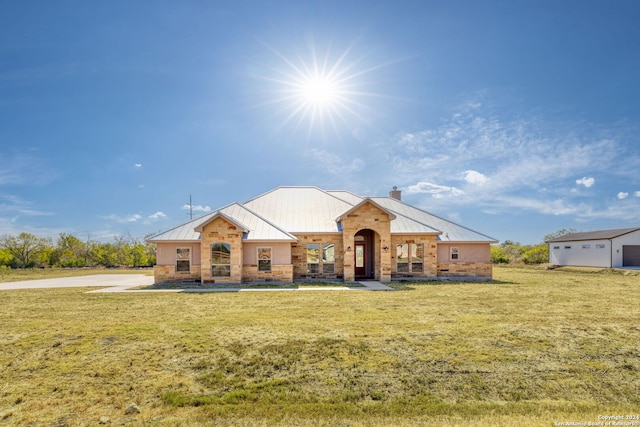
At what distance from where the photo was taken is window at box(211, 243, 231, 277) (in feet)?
62.8

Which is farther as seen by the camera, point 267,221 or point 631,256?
point 631,256

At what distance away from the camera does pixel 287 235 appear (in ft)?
64.1

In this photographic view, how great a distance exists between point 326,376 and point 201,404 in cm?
205

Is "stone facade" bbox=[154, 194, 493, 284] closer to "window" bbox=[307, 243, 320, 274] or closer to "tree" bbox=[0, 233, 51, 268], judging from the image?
"window" bbox=[307, 243, 320, 274]

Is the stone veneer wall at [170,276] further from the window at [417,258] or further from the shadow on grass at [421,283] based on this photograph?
the window at [417,258]

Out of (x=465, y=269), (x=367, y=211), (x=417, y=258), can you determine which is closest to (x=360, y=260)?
(x=417, y=258)

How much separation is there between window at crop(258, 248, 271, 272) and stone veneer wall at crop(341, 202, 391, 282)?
450 cm

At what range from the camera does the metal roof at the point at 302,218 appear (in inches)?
775

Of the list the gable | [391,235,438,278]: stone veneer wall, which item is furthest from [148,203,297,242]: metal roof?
[391,235,438,278]: stone veneer wall

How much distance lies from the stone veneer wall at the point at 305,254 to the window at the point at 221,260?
3.82 metres

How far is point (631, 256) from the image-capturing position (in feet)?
99.5

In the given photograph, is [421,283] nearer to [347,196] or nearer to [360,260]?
[360,260]

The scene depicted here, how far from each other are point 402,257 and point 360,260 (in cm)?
282

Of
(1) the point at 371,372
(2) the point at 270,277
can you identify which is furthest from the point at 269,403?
(2) the point at 270,277
